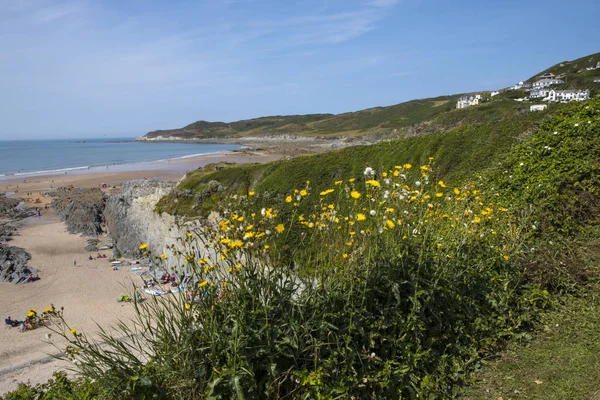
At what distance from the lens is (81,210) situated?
119ft

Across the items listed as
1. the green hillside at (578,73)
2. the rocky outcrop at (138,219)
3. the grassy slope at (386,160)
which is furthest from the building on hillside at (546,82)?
the rocky outcrop at (138,219)

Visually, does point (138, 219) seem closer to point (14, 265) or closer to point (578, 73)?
point (14, 265)

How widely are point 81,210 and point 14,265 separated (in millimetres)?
13659

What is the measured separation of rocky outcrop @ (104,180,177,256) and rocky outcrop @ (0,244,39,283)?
5526 mm

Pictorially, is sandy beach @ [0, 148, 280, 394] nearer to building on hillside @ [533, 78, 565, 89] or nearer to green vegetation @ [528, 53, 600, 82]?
building on hillside @ [533, 78, 565, 89]

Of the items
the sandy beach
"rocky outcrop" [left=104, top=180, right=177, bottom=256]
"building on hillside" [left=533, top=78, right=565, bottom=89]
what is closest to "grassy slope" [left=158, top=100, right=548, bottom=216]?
"rocky outcrop" [left=104, top=180, right=177, bottom=256]

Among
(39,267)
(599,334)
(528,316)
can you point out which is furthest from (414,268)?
(39,267)

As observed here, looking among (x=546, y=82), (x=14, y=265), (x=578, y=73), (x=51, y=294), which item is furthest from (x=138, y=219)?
(x=546, y=82)

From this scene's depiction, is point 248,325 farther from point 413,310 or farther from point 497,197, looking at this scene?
point 497,197

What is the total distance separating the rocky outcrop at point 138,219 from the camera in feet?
83.0

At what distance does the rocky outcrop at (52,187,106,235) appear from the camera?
3347 centimetres

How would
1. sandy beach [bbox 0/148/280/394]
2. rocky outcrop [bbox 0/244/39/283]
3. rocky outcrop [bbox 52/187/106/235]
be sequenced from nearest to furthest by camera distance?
sandy beach [bbox 0/148/280/394]
rocky outcrop [bbox 0/244/39/283]
rocky outcrop [bbox 52/187/106/235]

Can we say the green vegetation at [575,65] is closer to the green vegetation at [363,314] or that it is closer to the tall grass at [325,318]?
the green vegetation at [363,314]

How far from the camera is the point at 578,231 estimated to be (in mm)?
5723
